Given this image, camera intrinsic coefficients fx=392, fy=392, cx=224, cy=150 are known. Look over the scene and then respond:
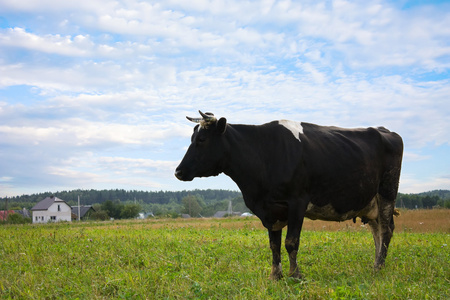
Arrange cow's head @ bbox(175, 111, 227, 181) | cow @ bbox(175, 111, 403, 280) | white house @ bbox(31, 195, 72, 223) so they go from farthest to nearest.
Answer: white house @ bbox(31, 195, 72, 223) → cow's head @ bbox(175, 111, 227, 181) → cow @ bbox(175, 111, 403, 280)

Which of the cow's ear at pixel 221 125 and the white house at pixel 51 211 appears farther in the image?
the white house at pixel 51 211

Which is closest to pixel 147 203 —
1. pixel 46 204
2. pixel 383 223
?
pixel 46 204

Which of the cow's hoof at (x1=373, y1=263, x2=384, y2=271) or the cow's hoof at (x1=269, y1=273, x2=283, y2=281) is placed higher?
the cow's hoof at (x1=269, y1=273, x2=283, y2=281)

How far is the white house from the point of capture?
93125 mm

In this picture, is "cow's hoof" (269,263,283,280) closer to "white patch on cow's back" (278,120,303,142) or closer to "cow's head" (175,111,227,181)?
"cow's head" (175,111,227,181)

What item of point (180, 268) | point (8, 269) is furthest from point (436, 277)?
point (8, 269)

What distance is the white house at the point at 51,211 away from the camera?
93125 millimetres

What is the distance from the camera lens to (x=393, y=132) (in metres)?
9.12

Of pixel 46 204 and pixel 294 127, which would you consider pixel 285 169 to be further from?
pixel 46 204

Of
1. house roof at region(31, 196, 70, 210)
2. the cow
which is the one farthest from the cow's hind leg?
house roof at region(31, 196, 70, 210)

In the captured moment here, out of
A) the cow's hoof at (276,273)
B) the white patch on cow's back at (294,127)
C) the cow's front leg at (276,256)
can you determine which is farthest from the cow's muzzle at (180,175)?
the cow's hoof at (276,273)

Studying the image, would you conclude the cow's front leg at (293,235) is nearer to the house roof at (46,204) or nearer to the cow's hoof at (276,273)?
the cow's hoof at (276,273)

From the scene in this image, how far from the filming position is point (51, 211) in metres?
93.7

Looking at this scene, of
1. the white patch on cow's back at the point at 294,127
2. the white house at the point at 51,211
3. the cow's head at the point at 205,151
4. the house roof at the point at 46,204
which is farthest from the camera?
the house roof at the point at 46,204
